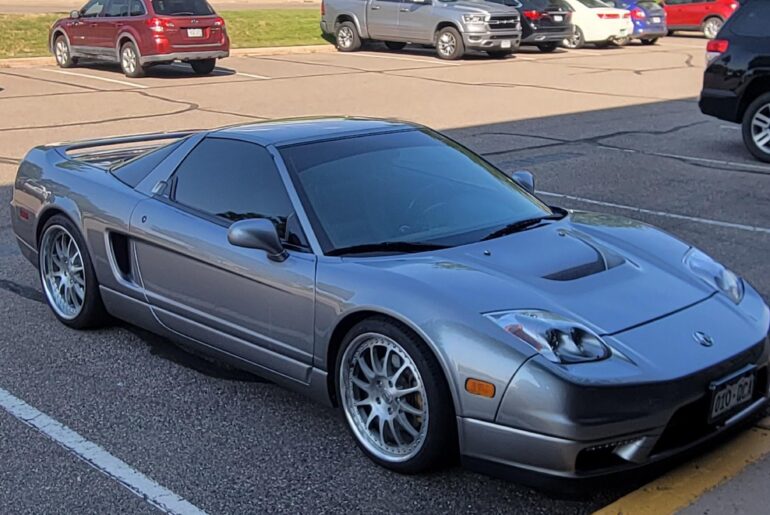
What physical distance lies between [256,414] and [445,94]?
1272cm

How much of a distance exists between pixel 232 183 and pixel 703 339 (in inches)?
92.3

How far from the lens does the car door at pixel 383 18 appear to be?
2397 cm

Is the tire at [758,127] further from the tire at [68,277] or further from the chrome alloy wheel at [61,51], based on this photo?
the chrome alloy wheel at [61,51]

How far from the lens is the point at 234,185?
16.0 ft

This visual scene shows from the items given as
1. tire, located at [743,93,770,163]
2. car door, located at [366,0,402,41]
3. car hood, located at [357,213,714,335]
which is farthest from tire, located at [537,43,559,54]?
car hood, located at [357,213,714,335]

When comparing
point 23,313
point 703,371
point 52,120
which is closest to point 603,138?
point 52,120

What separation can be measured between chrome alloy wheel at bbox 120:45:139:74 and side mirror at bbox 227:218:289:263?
15.5 meters

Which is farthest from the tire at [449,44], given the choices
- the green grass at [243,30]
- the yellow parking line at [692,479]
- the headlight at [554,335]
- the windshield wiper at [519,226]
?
the headlight at [554,335]

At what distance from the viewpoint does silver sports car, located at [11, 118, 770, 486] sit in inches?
139

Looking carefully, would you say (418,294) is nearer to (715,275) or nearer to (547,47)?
(715,275)

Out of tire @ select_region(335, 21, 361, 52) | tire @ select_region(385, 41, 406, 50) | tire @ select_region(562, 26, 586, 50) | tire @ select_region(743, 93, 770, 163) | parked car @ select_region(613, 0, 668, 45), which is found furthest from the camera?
parked car @ select_region(613, 0, 668, 45)

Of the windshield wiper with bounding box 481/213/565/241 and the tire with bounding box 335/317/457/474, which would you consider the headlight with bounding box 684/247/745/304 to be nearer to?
the windshield wiper with bounding box 481/213/565/241

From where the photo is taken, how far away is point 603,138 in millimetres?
12391

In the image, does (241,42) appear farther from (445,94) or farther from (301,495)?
(301,495)
